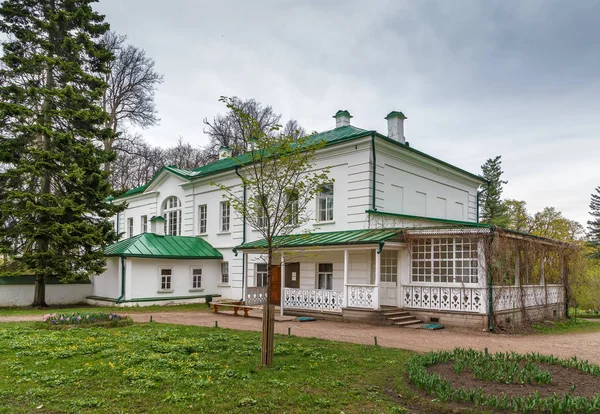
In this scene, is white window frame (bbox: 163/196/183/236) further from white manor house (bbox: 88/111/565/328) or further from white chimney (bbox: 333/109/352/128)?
white chimney (bbox: 333/109/352/128)

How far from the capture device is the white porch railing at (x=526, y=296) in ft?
47.8

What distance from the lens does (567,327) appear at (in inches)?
634

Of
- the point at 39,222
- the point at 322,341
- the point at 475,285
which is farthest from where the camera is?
the point at 39,222

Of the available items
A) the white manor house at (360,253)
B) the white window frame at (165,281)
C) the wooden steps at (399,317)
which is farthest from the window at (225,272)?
the wooden steps at (399,317)

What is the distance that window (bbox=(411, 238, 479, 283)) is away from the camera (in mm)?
14859

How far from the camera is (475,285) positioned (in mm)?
14664

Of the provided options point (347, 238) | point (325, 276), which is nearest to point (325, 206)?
point (325, 276)

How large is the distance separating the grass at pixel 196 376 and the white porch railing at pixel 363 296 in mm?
4918

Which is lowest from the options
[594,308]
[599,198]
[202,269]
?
[594,308]

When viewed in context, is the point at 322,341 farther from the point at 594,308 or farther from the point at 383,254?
the point at 594,308

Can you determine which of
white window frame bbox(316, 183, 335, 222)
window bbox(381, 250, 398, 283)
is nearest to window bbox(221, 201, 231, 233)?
white window frame bbox(316, 183, 335, 222)

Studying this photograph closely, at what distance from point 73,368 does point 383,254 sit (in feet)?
38.2

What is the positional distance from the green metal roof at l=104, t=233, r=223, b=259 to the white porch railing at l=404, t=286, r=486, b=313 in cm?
1136

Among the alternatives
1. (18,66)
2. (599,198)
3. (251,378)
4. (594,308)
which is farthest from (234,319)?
(599,198)
